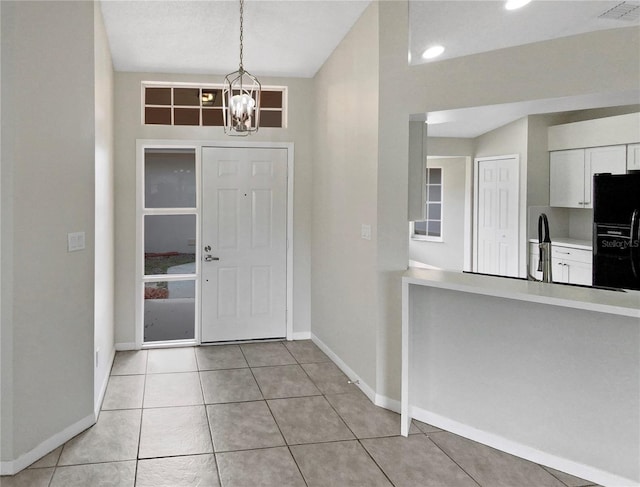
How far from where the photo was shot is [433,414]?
Result: 10.7 feet

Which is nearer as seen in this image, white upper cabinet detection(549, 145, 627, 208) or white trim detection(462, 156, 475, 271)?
white upper cabinet detection(549, 145, 627, 208)

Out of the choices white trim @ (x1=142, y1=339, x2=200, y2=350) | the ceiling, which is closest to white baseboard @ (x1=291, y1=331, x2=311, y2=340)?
white trim @ (x1=142, y1=339, x2=200, y2=350)

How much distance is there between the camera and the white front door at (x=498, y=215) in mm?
6297

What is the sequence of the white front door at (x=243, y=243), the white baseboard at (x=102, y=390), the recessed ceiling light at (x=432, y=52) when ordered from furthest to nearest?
the white front door at (x=243, y=243) < the white baseboard at (x=102, y=390) < the recessed ceiling light at (x=432, y=52)

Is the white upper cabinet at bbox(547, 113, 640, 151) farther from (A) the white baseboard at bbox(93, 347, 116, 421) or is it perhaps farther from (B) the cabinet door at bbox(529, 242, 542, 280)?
(A) the white baseboard at bbox(93, 347, 116, 421)

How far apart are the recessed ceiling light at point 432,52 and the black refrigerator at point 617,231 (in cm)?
174

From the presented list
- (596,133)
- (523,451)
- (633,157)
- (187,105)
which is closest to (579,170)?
(596,133)

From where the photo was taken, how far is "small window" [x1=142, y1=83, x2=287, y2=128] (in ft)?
16.8

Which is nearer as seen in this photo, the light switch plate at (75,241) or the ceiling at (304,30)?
the ceiling at (304,30)

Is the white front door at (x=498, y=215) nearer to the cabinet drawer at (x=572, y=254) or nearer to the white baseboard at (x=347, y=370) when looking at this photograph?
the cabinet drawer at (x=572, y=254)

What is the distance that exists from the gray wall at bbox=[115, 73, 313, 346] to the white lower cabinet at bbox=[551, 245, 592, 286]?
259 cm

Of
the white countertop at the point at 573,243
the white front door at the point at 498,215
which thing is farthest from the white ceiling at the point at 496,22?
the white front door at the point at 498,215

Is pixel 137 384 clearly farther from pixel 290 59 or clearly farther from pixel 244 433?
pixel 290 59

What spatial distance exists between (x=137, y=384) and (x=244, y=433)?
4.41 feet
